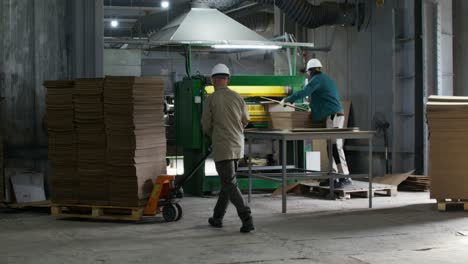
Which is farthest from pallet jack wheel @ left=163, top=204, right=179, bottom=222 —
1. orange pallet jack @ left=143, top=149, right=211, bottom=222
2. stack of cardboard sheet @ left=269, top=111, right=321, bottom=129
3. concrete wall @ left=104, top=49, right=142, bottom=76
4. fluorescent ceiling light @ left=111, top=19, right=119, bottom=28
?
fluorescent ceiling light @ left=111, top=19, right=119, bottom=28

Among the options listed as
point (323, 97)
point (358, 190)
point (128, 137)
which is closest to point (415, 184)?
point (358, 190)

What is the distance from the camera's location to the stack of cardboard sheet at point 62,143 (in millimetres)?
8570

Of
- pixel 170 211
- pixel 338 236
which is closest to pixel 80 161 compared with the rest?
pixel 170 211

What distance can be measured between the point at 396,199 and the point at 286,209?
2119 mm

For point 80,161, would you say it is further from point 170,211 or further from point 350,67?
point 350,67

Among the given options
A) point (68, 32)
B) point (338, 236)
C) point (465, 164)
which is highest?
point (68, 32)

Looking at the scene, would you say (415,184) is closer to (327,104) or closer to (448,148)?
(327,104)

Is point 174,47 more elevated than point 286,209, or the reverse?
point 174,47

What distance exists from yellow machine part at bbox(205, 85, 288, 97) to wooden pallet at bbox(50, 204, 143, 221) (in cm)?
320

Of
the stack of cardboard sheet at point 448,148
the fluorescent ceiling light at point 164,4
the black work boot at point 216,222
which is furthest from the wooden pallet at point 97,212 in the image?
the fluorescent ceiling light at point 164,4

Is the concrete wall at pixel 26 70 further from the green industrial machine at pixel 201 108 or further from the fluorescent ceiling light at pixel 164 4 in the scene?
the fluorescent ceiling light at pixel 164 4

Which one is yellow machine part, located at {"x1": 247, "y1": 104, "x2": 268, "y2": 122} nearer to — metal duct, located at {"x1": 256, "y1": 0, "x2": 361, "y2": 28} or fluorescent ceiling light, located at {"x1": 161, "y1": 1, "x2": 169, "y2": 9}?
metal duct, located at {"x1": 256, "y1": 0, "x2": 361, "y2": 28}

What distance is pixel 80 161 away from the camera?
8.50 metres

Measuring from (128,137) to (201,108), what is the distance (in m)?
2.76
